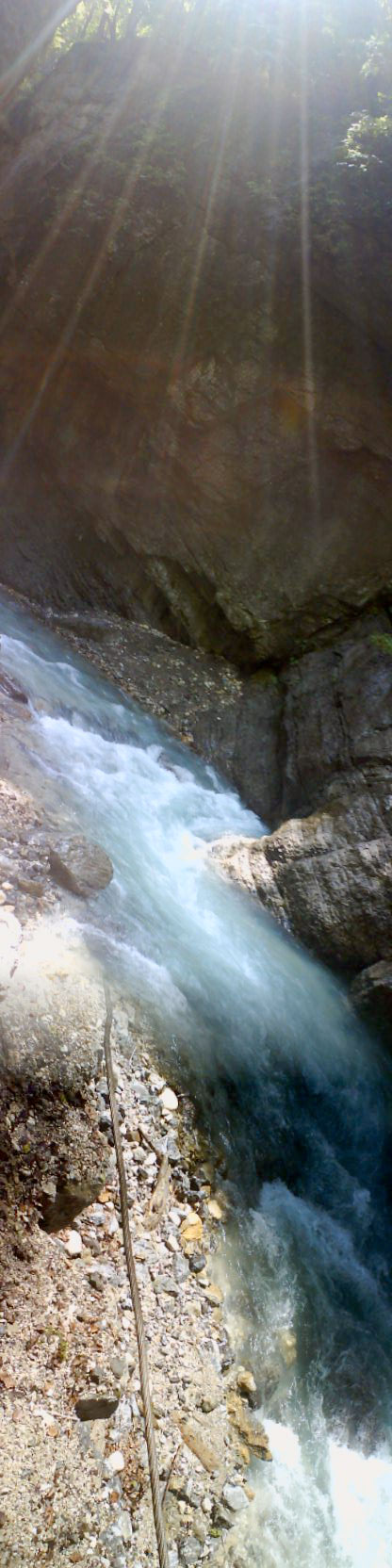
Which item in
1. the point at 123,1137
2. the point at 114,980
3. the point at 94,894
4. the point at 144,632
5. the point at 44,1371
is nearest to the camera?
the point at 44,1371

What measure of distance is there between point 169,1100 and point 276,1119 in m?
1.27

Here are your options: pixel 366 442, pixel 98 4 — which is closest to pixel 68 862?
pixel 366 442

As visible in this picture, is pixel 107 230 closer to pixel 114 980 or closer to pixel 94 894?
pixel 94 894

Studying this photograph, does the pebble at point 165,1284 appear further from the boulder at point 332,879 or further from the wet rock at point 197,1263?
the boulder at point 332,879

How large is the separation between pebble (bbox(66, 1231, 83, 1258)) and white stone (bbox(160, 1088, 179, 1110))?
38.0 inches

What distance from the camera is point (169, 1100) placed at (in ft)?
15.9

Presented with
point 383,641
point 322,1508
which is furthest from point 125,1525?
point 383,641

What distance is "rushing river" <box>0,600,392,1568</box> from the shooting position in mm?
4211

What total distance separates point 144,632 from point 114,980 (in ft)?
26.1

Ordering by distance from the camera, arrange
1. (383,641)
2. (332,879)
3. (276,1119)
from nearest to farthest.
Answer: (276,1119) < (332,879) < (383,641)

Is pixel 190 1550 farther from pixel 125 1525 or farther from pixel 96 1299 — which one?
pixel 96 1299

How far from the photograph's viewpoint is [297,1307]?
15.5 ft

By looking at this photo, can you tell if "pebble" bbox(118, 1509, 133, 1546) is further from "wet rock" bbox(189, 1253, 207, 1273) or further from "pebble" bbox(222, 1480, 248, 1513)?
"wet rock" bbox(189, 1253, 207, 1273)

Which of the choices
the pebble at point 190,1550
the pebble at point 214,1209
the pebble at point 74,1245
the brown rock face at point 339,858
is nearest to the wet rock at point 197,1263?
the pebble at point 214,1209
